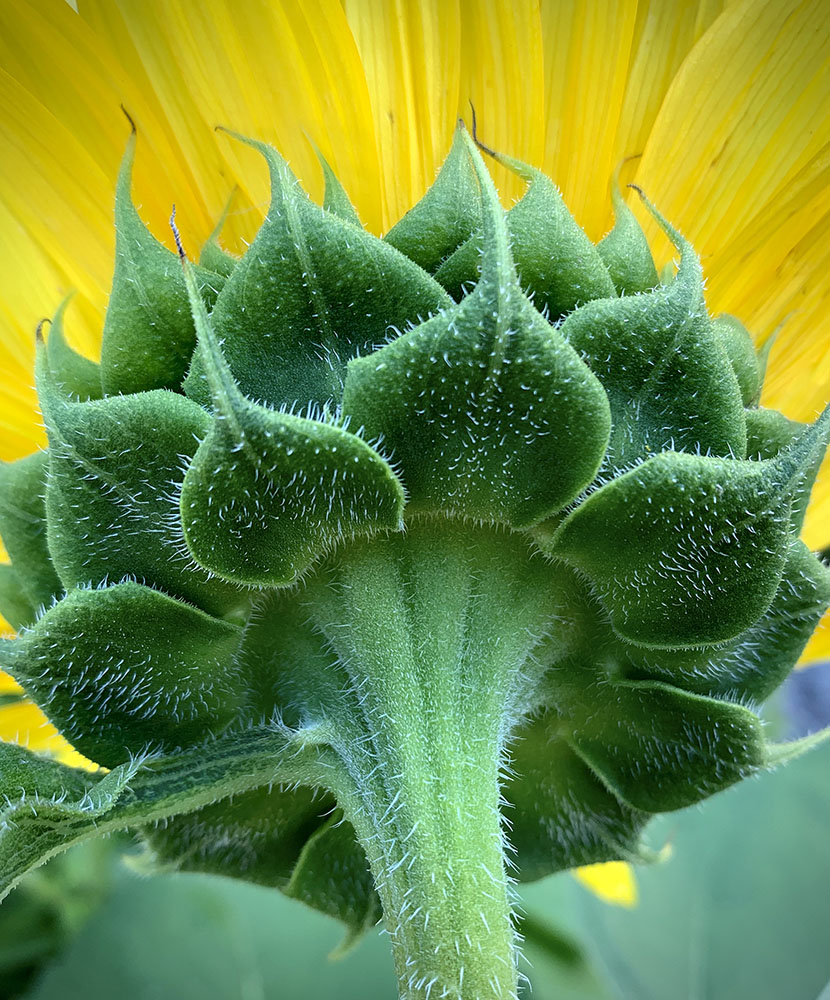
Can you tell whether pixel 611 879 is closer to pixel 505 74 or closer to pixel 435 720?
pixel 435 720

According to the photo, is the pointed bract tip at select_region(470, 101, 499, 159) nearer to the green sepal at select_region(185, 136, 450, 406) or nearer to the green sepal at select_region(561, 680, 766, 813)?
the green sepal at select_region(185, 136, 450, 406)

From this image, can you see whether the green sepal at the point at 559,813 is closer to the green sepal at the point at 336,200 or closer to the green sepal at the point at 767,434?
the green sepal at the point at 767,434

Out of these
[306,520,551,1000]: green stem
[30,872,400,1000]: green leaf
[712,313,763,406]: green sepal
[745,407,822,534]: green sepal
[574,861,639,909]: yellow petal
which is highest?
[712,313,763,406]: green sepal

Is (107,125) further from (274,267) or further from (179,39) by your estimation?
(274,267)

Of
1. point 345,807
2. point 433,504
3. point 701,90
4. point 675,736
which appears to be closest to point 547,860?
point 675,736

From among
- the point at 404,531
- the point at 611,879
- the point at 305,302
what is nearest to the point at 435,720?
the point at 404,531

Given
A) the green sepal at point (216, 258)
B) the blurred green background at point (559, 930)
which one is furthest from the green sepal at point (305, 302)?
the blurred green background at point (559, 930)

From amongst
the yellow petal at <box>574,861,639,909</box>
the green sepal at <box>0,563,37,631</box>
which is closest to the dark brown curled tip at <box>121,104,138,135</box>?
the green sepal at <box>0,563,37,631</box>
